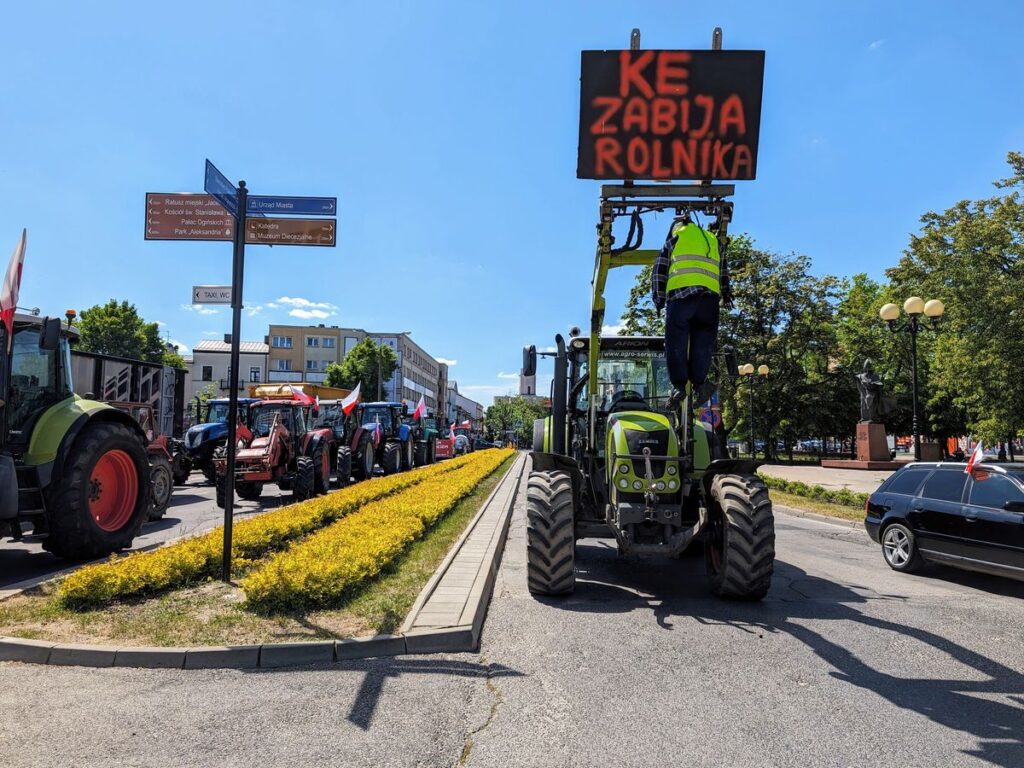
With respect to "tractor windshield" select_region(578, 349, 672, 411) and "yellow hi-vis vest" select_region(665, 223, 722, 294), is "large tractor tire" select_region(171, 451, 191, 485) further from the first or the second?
"yellow hi-vis vest" select_region(665, 223, 722, 294)

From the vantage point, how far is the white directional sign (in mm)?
5957

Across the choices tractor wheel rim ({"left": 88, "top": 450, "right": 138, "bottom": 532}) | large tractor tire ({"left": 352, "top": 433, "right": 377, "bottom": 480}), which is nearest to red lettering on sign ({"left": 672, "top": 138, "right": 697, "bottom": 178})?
tractor wheel rim ({"left": 88, "top": 450, "right": 138, "bottom": 532})

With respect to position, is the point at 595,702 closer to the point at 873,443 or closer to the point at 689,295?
the point at 689,295

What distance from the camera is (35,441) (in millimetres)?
6656

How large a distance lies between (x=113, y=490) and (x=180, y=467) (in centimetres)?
1085

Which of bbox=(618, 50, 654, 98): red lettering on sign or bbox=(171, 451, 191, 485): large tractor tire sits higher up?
bbox=(618, 50, 654, 98): red lettering on sign

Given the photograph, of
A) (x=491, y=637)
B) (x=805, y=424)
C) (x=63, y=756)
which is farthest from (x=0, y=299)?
(x=805, y=424)

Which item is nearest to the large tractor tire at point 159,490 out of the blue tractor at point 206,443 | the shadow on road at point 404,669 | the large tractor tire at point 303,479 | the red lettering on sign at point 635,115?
the large tractor tire at point 303,479

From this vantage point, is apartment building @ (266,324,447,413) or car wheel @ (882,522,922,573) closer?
car wheel @ (882,522,922,573)

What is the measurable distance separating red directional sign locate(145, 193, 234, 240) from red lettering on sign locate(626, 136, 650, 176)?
3.78 meters

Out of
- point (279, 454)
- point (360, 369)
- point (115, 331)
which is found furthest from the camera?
point (360, 369)

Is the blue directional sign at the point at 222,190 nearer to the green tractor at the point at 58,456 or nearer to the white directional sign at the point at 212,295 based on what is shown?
the white directional sign at the point at 212,295

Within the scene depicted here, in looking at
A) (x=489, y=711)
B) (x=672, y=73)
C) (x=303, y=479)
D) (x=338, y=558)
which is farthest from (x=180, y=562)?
(x=303, y=479)

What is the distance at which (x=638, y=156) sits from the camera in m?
5.99
